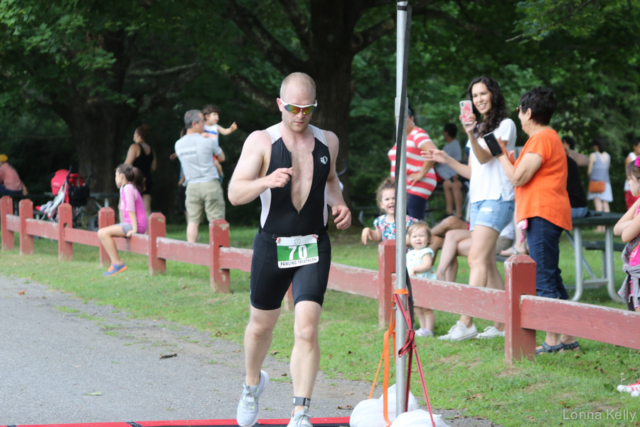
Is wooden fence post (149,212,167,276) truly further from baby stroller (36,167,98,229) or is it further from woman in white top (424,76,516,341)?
baby stroller (36,167,98,229)

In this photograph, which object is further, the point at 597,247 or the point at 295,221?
the point at 597,247

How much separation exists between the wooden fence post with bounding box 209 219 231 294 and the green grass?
0.42 ft

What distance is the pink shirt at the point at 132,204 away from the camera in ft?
35.2

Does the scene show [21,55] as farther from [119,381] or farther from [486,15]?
[119,381]

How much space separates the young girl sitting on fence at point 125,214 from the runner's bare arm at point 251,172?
22.2 ft

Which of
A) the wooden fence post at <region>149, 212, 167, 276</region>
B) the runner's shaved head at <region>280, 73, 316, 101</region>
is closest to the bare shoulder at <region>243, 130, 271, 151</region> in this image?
the runner's shaved head at <region>280, 73, 316, 101</region>

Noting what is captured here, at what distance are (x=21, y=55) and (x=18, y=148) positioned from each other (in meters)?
11.2

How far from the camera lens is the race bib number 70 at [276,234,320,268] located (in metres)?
4.37

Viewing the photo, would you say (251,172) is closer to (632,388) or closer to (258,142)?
(258,142)

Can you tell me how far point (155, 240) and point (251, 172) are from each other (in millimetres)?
6342

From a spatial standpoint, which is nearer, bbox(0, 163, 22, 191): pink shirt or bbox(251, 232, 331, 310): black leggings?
bbox(251, 232, 331, 310): black leggings

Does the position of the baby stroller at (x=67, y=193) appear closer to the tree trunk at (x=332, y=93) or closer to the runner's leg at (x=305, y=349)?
the tree trunk at (x=332, y=93)

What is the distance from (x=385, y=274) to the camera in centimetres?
687

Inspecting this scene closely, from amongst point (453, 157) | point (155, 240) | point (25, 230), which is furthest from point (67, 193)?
point (453, 157)
